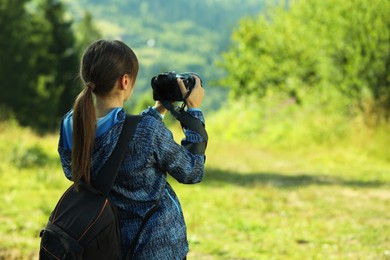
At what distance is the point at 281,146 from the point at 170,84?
19942mm

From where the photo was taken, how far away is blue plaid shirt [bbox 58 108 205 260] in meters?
3.05

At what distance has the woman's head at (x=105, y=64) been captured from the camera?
3.02 meters

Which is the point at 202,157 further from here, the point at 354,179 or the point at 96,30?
the point at 96,30

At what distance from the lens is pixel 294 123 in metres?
25.3

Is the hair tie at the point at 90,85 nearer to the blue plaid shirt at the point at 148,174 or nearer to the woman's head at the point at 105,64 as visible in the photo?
the woman's head at the point at 105,64

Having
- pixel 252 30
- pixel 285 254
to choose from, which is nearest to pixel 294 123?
pixel 252 30

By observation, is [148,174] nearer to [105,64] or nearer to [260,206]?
[105,64]

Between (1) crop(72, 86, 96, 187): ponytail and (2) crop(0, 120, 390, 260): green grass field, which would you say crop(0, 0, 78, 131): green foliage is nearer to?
(2) crop(0, 120, 390, 260): green grass field

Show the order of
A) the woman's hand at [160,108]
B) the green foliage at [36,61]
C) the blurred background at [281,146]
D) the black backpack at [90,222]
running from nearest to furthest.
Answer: the black backpack at [90,222]
the woman's hand at [160,108]
the blurred background at [281,146]
the green foliage at [36,61]

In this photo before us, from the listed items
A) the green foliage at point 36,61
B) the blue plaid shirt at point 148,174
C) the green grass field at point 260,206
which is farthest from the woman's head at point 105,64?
the green foliage at point 36,61

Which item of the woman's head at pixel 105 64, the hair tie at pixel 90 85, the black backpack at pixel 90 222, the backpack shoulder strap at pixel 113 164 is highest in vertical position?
the woman's head at pixel 105 64

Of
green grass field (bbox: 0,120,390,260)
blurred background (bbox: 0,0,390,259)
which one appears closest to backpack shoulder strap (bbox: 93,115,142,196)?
blurred background (bbox: 0,0,390,259)

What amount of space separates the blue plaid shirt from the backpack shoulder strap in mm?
23

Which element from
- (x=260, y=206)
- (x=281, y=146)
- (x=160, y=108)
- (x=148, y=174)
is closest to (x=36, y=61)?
(x=281, y=146)
